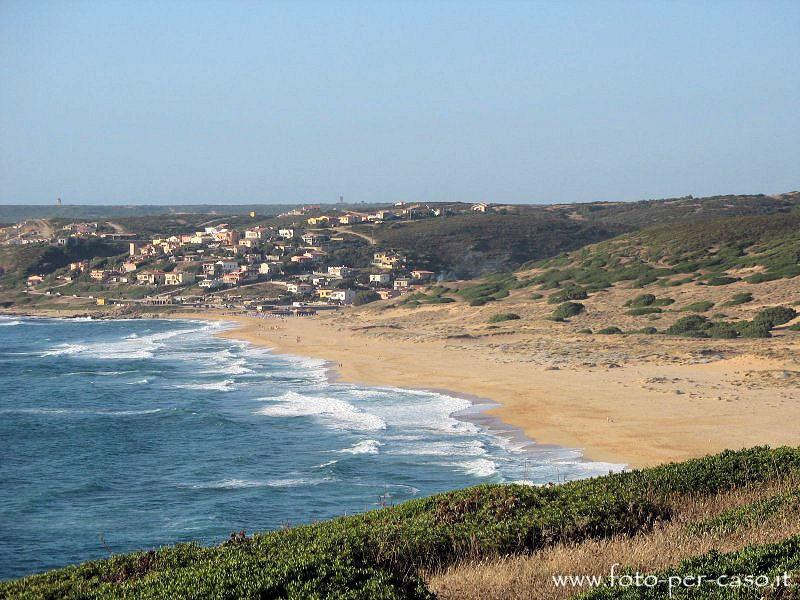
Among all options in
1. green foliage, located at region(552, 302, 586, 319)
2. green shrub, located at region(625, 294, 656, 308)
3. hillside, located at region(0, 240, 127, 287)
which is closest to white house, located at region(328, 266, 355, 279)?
hillside, located at region(0, 240, 127, 287)

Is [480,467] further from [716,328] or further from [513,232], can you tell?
[513,232]

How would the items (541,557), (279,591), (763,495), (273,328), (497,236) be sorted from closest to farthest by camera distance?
(279,591), (541,557), (763,495), (273,328), (497,236)

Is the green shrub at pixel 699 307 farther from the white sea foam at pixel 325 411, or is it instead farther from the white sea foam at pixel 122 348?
the white sea foam at pixel 122 348

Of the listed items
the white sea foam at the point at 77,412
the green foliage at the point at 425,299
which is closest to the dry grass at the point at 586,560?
the white sea foam at the point at 77,412

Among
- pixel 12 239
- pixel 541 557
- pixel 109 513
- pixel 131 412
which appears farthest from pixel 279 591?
pixel 12 239

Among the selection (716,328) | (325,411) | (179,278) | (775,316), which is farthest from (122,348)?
(179,278)

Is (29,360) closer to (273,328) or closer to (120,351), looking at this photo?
(120,351)
